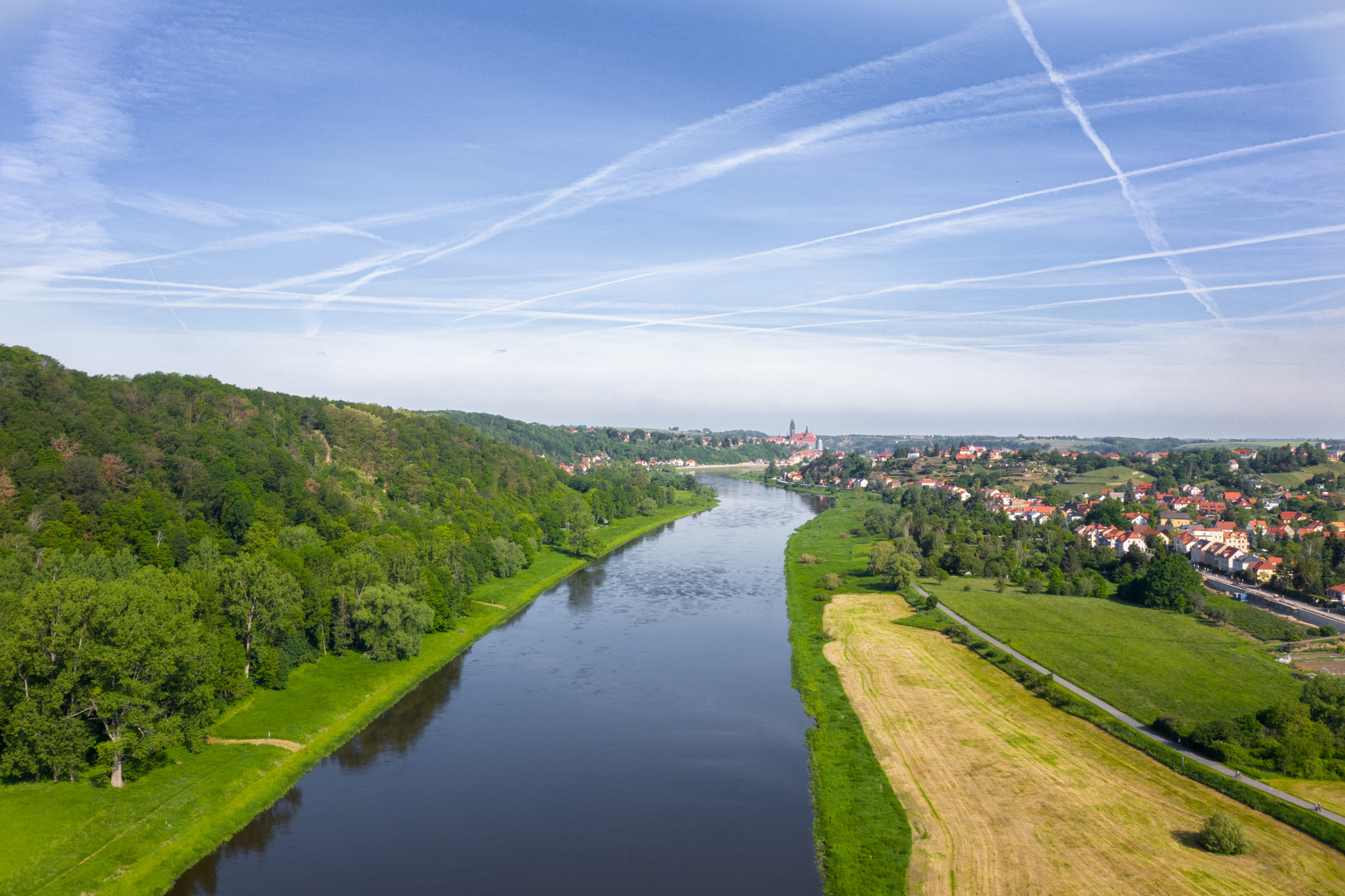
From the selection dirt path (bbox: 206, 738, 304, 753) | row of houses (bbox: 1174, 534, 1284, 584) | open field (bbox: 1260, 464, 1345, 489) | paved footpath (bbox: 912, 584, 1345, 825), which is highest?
open field (bbox: 1260, 464, 1345, 489)

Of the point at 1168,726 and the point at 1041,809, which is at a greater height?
the point at 1168,726

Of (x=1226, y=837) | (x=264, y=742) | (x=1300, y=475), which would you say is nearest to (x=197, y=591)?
(x=264, y=742)

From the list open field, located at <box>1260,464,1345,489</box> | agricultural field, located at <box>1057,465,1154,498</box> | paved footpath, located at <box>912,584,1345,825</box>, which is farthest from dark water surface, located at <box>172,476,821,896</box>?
open field, located at <box>1260,464,1345,489</box>

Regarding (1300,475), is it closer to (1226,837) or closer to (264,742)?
(1226,837)

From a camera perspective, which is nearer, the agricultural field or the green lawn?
the green lawn

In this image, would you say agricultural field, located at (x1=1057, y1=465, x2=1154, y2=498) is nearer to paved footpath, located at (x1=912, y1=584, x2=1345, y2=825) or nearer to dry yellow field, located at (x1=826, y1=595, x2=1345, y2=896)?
paved footpath, located at (x1=912, y1=584, x2=1345, y2=825)

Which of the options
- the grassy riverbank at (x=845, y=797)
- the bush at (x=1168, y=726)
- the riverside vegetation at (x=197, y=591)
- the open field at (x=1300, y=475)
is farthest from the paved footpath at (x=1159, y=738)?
the open field at (x=1300, y=475)

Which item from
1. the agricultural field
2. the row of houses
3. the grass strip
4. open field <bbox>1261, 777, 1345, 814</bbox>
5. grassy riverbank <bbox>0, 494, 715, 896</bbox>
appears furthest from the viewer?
the agricultural field

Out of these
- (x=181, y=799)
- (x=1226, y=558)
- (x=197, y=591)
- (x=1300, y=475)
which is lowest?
(x=181, y=799)
